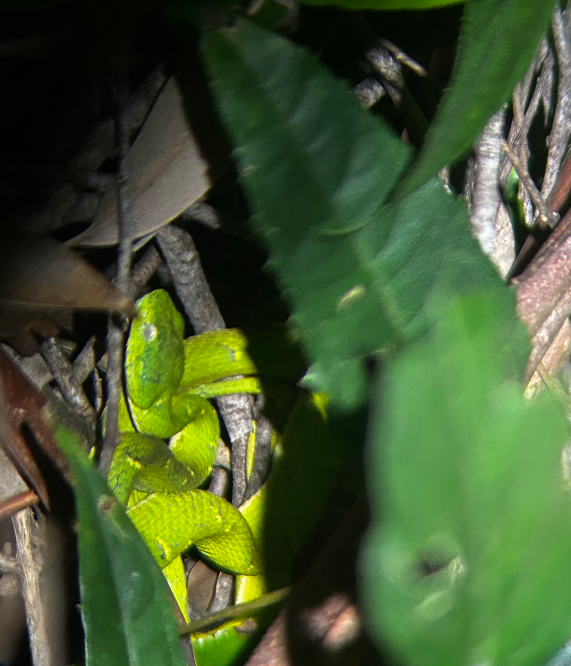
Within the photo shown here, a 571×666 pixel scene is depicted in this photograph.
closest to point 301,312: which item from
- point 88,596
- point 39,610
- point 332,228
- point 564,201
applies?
point 332,228

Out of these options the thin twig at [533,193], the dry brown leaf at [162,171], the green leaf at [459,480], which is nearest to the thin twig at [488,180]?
the thin twig at [533,193]

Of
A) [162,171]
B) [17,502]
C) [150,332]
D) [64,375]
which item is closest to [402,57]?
[162,171]

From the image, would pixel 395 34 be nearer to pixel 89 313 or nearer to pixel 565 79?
pixel 565 79

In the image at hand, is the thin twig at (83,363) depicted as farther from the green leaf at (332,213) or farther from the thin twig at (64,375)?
the green leaf at (332,213)

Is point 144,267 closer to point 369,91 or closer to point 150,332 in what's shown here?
point 150,332

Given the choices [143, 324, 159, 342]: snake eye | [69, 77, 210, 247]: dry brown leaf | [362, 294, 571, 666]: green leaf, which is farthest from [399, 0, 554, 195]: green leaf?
[143, 324, 159, 342]: snake eye

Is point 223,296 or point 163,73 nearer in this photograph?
point 163,73
